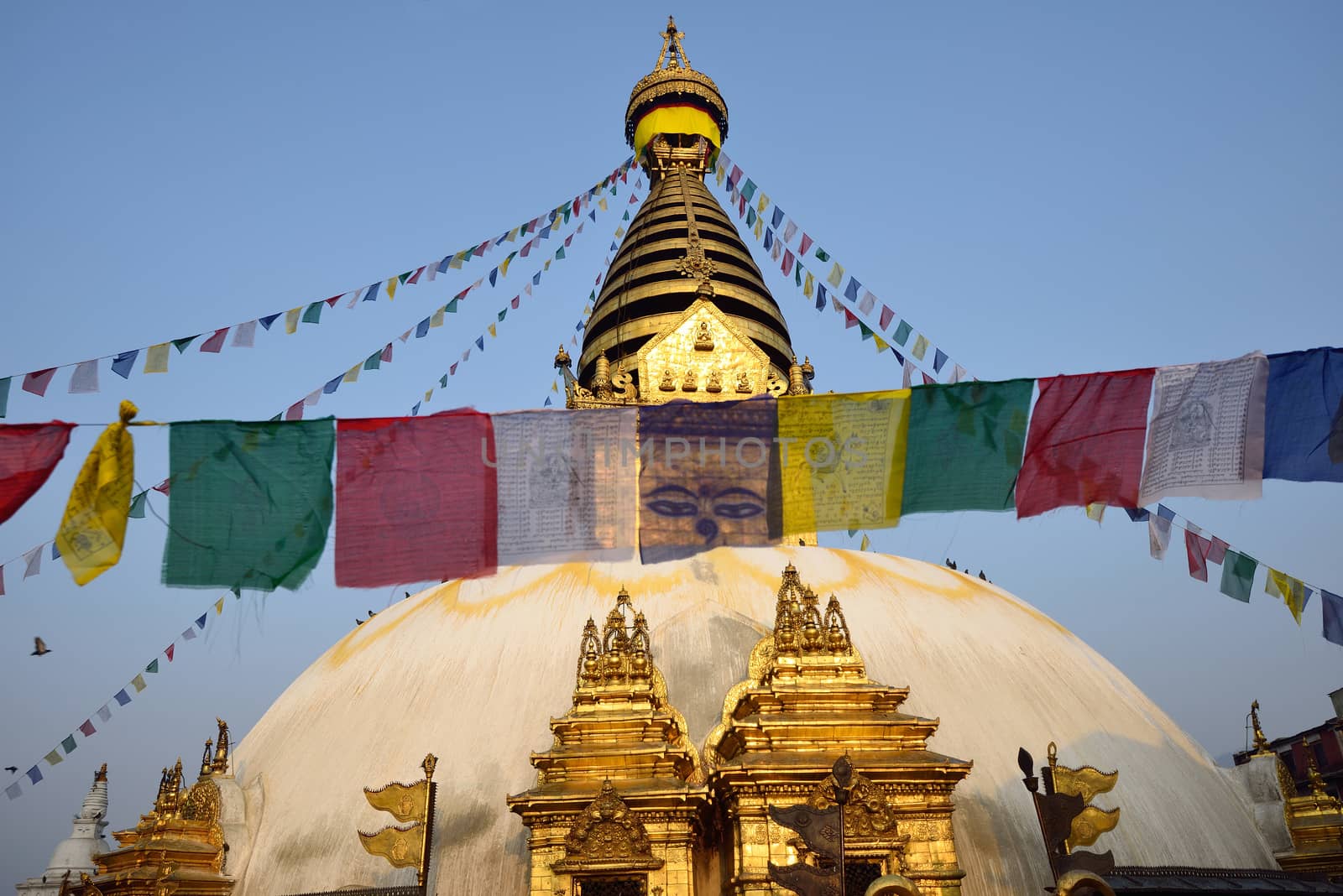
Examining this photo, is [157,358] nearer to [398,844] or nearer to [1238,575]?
[398,844]

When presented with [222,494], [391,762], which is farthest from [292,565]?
[391,762]

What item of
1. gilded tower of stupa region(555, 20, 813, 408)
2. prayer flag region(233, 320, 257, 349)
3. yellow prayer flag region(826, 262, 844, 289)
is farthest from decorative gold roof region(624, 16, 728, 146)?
prayer flag region(233, 320, 257, 349)

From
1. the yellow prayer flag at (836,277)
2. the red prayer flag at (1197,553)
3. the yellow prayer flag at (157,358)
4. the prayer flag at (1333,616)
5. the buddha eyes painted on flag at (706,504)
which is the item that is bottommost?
the prayer flag at (1333,616)

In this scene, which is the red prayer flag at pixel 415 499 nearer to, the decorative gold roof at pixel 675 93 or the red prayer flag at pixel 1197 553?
the red prayer flag at pixel 1197 553

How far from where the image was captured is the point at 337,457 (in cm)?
760

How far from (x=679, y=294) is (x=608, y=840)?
42.4 feet

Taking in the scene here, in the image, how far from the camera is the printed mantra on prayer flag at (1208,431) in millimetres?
7316

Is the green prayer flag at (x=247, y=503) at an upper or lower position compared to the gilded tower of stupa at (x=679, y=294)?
lower

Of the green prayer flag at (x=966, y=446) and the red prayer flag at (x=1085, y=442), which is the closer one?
the red prayer flag at (x=1085, y=442)

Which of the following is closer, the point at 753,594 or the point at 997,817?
the point at 997,817

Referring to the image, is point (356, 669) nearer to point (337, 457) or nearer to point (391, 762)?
point (391, 762)

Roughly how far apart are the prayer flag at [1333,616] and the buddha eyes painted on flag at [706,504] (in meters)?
4.95

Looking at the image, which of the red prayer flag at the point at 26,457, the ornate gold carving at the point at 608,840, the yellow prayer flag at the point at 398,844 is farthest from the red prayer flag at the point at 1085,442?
the red prayer flag at the point at 26,457

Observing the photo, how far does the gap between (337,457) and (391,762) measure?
A: 3396 mm
